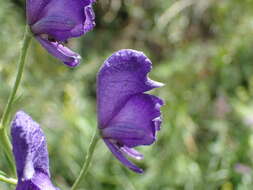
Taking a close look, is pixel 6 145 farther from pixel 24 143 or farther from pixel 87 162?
pixel 24 143

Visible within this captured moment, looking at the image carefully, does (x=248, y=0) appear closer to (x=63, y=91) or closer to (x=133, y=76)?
(x=63, y=91)

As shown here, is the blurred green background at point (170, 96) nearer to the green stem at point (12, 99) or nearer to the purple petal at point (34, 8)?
the green stem at point (12, 99)

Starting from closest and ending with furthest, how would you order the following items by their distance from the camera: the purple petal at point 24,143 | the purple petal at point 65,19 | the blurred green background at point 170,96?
the purple petal at point 24,143 → the purple petal at point 65,19 → the blurred green background at point 170,96

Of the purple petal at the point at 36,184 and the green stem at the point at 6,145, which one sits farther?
the green stem at the point at 6,145

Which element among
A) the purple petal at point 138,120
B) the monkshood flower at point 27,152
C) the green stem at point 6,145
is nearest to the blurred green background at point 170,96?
the green stem at point 6,145

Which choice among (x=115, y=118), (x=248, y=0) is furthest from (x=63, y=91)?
(x=115, y=118)

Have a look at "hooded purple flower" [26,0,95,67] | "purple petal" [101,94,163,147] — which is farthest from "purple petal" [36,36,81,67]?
"purple petal" [101,94,163,147]

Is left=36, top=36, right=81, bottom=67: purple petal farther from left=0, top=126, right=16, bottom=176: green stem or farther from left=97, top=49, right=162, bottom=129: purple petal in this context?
left=0, top=126, right=16, bottom=176: green stem
